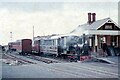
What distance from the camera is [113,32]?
30125mm

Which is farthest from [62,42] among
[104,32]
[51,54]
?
[104,32]

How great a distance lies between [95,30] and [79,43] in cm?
398

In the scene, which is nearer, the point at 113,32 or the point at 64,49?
the point at 64,49

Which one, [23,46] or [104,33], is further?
[23,46]

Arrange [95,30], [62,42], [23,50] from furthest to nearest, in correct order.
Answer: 1. [23,50]
2. [95,30]
3. [62,42]

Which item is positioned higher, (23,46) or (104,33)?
(104,33)

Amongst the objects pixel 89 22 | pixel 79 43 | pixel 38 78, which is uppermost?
pixel 89 22

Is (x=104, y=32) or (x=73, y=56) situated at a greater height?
(x=104, y=32)

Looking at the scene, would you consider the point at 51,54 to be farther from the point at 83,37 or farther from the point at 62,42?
the point at 83,37

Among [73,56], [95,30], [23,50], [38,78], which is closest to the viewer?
[38,78]

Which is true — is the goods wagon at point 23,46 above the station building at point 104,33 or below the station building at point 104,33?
below

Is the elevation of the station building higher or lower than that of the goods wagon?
higher

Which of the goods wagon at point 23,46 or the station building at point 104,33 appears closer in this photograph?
the station building at point 104,33

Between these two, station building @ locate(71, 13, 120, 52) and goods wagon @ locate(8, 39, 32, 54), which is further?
goods wagon @ locate(8, 39, 32, 54)
